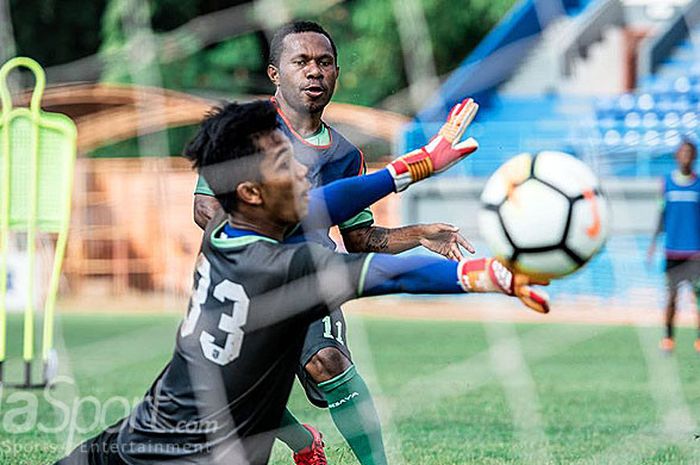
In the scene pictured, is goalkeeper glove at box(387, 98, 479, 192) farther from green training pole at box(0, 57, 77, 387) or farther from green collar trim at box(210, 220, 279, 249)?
green training pole at box(0, 57, 77, 387)

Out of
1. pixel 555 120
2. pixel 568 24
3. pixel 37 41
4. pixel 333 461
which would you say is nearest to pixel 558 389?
pixel 333 461

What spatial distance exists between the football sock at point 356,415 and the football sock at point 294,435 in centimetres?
12

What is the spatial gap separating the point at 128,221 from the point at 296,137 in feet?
51.8

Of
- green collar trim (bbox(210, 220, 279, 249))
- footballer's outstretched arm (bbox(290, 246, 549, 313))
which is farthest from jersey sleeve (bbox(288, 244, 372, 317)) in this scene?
green collar trim (bbox(210, 220, 279, 249))

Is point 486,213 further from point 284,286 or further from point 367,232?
point 367,232

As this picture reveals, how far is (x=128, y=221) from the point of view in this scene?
66.4ft

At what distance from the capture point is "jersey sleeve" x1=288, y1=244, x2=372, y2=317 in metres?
3.23

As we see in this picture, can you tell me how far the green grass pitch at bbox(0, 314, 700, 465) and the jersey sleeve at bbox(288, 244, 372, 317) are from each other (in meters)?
2.15

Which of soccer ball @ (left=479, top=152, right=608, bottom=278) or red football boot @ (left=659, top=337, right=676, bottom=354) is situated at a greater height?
red football boot @ (left=659, top=337, right=676, bottom=354)

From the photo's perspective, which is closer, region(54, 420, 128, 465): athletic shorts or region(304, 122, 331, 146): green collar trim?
region(54, 420, 128, 465): athletic shorts

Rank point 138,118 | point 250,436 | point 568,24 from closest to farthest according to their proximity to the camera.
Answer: point 250,436 → point 138,118 → point 568,24

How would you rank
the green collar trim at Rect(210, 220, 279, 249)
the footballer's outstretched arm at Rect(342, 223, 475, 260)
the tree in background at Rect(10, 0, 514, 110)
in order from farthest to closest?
the tree in background at Rect(10, 0, 514, 110) → the footballer's outstretched arm at Rect(342, 223, 475, 260) → the green collar trim at Rect(210, 220, 279, 249)

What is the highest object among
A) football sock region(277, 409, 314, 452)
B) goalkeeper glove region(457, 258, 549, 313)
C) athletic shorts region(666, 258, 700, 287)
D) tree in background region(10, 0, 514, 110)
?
tree in background region(10, 0, 514, 110)

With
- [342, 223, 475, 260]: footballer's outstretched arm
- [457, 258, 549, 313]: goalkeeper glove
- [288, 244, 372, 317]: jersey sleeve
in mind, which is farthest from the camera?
[342, 223, 475, 260]: footballer's outstretched arm
